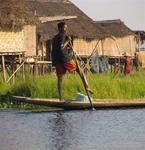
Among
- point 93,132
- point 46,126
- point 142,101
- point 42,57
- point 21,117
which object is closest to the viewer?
point 93,132

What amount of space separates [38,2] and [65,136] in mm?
29116

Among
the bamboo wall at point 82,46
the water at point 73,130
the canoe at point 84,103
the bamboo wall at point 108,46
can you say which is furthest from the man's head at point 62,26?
the bamboo wall at point 82,46

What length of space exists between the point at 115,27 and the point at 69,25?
635 cm

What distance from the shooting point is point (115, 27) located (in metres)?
42.6

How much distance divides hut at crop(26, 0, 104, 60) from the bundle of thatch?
23.3 ft

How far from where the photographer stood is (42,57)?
34.5 m

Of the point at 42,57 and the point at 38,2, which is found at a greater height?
the point at 38,2

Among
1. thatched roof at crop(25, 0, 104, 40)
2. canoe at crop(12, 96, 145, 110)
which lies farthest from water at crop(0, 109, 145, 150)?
thatched roof at crop(25, 0, 104, 40)

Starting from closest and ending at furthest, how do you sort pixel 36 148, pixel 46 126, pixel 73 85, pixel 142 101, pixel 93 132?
pixel 36 148
pixel 93 132
pixel 46 126
pixel 142 101
pixel 73 85

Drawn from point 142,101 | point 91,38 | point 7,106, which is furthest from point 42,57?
point 142,101

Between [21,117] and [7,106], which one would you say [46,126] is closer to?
[21,117]

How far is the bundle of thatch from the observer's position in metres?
26.1

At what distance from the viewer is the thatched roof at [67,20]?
1407 inches

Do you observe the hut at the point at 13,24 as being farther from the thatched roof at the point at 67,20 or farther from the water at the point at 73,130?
the water at the point at 73,130
